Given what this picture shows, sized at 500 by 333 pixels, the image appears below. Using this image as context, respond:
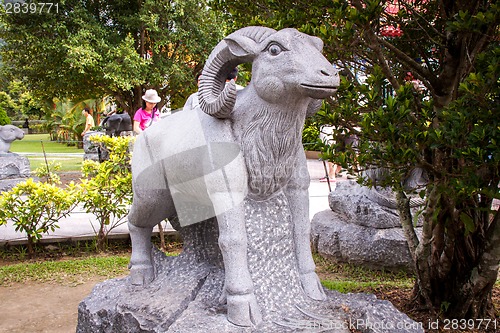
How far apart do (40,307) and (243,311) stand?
3.14 meters

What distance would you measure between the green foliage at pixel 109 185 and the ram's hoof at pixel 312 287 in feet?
12.7

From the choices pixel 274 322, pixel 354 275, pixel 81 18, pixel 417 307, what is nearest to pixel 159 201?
pixel 274 322

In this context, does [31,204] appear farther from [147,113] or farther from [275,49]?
[275,49]

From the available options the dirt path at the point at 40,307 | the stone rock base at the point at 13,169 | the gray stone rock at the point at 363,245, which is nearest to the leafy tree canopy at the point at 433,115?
the gray stone rock at the point at 363,245

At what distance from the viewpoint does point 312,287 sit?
2.54 meters

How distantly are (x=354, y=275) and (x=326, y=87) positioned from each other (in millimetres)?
3573

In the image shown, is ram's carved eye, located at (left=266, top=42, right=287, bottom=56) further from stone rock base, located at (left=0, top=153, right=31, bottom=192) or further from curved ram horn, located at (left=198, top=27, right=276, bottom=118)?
stone rock base, located at (left=0, top=153, right=31, bottom=192)

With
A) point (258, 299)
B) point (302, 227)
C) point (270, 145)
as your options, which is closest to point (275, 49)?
point (270, 145)

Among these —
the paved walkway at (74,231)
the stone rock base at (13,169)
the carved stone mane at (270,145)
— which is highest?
the carved stone mane at (270,145)

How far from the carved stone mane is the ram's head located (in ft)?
0.33

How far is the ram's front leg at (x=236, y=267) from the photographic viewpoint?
7.44 feet

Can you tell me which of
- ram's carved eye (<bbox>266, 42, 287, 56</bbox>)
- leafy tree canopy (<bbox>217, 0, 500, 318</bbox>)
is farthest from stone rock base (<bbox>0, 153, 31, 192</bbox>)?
ram's carved eye (<bbox>266, 42, 287, 56</bbox>)

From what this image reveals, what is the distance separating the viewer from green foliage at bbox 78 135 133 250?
5984 mm

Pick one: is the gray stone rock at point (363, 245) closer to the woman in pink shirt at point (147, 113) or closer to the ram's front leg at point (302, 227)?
the woman in pink shirt at point (147, 113)
